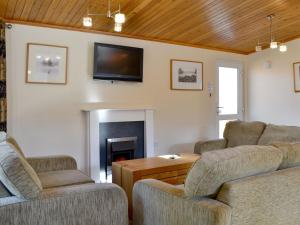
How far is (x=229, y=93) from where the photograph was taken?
5996mm

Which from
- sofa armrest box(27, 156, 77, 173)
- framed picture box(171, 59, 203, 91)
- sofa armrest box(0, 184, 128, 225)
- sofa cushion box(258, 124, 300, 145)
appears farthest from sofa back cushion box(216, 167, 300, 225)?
framed picture box(171, 59, 203, 91)

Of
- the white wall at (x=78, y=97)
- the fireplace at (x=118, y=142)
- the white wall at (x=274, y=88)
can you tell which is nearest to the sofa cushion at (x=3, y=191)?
the white wall at (x=78, y=97)

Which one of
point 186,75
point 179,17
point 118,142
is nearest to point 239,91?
point 186,75

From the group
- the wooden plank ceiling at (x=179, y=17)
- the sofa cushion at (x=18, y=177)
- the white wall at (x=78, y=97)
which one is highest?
the wooden plank ceiling at (x=179, y=17)

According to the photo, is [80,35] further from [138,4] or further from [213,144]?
[213,144]

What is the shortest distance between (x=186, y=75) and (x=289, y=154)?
3458 millimetres

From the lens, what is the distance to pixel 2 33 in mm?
3486

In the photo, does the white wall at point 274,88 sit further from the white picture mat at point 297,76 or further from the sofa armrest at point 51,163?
the sofa armrest at point 51,163

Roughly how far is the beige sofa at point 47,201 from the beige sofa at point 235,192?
259mm

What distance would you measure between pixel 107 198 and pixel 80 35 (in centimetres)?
294

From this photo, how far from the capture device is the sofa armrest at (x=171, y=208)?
154cm

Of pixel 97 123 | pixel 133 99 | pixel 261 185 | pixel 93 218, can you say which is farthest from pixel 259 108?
pixel 93 218

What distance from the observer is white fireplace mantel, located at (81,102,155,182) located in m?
4.12

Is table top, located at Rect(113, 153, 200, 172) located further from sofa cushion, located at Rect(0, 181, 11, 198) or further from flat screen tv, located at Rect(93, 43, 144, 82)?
flat screen tv, located at Rect(93, 43, 144, 82)
